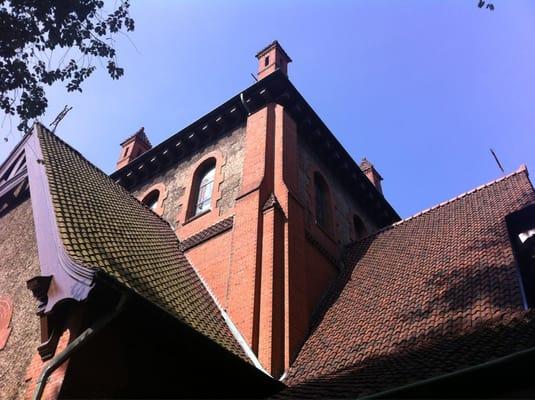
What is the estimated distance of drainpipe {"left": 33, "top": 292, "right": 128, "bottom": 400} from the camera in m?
4.68

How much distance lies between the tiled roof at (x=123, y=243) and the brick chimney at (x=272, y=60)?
522 centimetres

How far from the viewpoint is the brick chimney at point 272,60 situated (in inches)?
511

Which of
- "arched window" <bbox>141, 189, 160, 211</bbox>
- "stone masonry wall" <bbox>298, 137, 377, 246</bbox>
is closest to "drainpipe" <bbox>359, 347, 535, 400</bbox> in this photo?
"stone masonry wall" <bbox>298, 137, 377, 246</bbox>

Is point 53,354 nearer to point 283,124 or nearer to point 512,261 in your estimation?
point 512,261

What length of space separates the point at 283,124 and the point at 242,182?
6.62ft

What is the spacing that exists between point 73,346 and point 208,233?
17.0ft

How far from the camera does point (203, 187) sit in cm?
1191

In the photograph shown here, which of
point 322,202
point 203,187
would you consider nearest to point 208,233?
point 203,187

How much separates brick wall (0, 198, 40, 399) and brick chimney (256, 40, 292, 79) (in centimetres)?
701

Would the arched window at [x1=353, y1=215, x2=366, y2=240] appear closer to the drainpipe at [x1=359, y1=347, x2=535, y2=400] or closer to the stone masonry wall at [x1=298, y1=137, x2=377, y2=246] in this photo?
the stone masonry wall at [x1=298, y1=137, x2=377, y2=246]

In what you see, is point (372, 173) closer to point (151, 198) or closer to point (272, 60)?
point (272, 60)

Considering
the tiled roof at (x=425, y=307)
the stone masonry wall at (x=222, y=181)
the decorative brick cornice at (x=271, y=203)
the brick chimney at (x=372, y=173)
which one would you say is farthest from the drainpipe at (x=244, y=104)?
the brick chimney at (x=372, y=173)

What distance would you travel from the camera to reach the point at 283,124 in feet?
37.4

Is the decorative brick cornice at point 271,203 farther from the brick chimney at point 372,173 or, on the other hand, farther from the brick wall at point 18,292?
the brick chimney at point 372,173
